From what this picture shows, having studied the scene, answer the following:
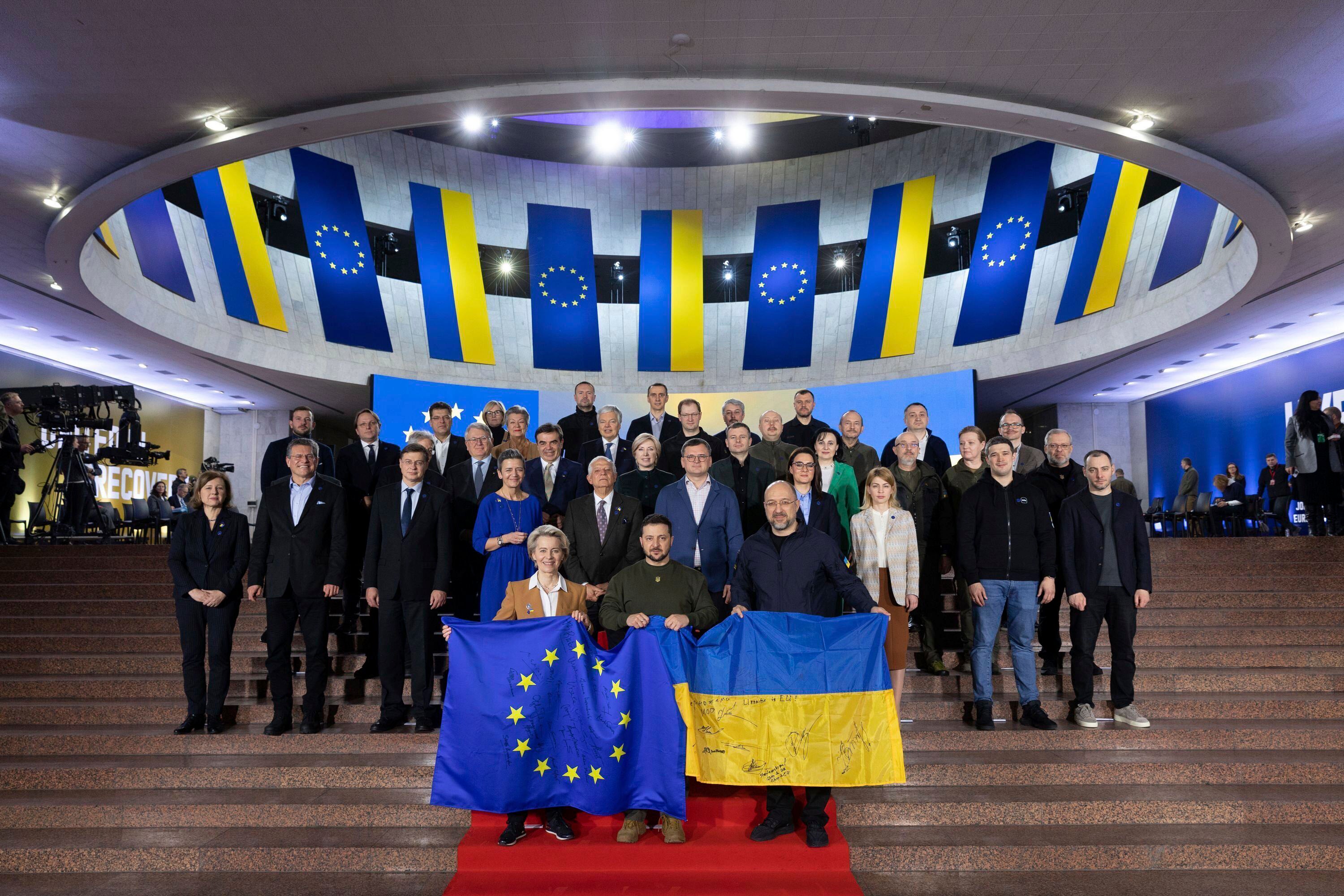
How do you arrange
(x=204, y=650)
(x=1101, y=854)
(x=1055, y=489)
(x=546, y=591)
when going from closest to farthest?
(x=1101, y=854) → (x=546, y=591) → (x=204, y=650) → (x=1055, y=489)

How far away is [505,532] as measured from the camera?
548 centimetres

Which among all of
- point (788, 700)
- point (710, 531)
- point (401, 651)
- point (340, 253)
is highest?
point (340, 253)

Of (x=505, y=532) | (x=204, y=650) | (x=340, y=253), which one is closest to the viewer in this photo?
(x=505, y=532)

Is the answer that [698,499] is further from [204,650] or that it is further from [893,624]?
[204,650]

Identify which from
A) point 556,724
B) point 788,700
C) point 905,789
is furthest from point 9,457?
point 905,789

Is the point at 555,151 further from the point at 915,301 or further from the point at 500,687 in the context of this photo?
the point at 500,687

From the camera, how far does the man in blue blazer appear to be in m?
5.23

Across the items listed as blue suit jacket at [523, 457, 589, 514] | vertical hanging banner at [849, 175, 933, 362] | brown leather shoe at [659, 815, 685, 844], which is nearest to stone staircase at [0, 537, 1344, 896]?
brown leather shoe at [659, 815, 685, 844]

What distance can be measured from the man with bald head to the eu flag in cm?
227

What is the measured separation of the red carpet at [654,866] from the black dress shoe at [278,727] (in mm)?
1798

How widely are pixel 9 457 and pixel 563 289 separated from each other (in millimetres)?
8120

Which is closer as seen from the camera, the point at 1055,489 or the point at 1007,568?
the point at 1007,568

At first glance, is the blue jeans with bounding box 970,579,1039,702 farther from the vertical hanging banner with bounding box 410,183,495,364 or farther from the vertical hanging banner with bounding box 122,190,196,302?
the vertical hanging banner with bounding box 122,190,196,302

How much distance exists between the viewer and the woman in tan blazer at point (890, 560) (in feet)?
17.0
